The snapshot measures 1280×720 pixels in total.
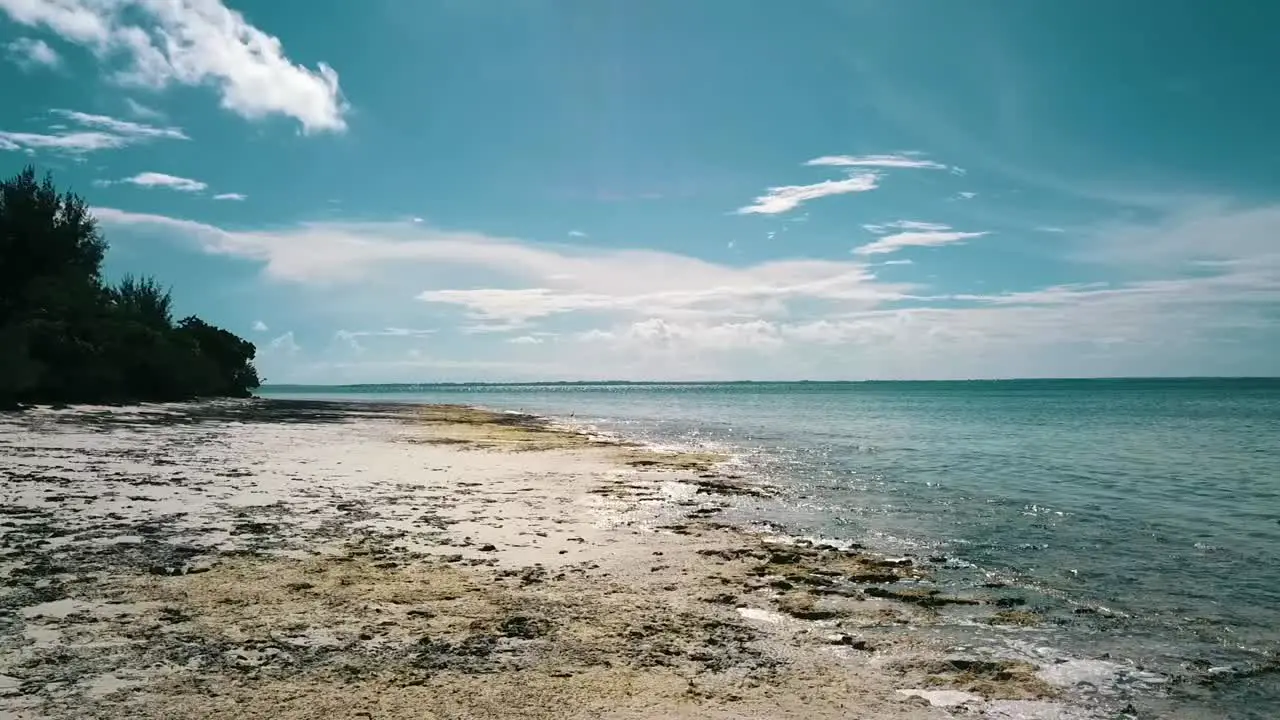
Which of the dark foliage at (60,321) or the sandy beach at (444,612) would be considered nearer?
the sandy beach at (444,612)

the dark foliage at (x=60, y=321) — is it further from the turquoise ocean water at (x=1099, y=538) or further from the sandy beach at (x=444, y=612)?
the turquoise ocean water at (x=1099, y=538)

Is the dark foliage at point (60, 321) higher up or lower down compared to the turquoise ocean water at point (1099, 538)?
higher up

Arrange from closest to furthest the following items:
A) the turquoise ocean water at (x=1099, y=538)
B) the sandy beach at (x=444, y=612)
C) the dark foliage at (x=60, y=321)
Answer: the sandy beach at (x=444, y=612) < the turquoise ocean water at (x=1099, y=538) < the dark foliage at (x=60, y=321)

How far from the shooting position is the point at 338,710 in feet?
18.8

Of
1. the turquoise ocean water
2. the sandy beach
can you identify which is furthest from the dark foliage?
the turquoise ocean water

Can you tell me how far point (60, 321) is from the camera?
135 ft

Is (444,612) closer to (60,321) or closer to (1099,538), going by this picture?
(1099,538)

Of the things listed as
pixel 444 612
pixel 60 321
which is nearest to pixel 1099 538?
pixel 444 612

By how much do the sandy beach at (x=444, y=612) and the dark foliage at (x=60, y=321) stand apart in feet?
91.0

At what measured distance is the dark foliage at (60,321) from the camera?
127 ft

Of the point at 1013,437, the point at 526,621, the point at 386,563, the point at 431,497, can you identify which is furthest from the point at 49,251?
the point at 1013,437

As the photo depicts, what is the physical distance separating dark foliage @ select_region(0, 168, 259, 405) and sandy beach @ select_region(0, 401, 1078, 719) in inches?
1092

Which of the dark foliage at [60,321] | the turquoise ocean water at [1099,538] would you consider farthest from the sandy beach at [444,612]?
the dark foliage at [60,321]

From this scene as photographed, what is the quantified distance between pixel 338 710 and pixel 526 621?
8.40 feet
